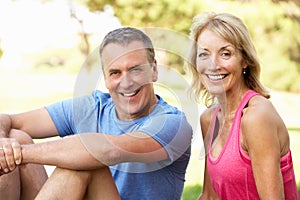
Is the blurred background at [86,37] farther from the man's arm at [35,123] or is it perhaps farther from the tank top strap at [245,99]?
the tank top strap at [245,99]

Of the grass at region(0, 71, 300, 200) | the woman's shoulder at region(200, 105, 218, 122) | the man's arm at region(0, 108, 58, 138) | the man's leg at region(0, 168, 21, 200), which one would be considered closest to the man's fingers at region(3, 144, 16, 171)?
the man's leg at region(0, 168, 21, 200)

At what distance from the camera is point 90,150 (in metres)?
2.26

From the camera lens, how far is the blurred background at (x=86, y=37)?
9877 millimetres

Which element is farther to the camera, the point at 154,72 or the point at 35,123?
the point at 35,123

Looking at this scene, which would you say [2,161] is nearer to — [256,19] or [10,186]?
[10,186]

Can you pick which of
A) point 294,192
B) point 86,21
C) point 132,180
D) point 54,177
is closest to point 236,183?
point 294,192

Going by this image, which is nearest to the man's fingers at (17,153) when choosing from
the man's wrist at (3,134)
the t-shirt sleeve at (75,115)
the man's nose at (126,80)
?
the man's wrist at (3,134)

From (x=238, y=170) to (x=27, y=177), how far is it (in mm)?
848

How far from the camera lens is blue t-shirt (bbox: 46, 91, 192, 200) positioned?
2.42 metres

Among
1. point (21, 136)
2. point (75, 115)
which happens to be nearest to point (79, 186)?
point (21, 136)

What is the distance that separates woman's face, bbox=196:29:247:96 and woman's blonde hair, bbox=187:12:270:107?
2cm

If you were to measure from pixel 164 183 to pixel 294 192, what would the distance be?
51 centimetres

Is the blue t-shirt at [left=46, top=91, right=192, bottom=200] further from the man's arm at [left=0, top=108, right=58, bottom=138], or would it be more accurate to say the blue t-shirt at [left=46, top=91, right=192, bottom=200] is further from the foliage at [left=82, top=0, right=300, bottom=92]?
the foliage at [left=82, top=0, right=300, bottom=92]

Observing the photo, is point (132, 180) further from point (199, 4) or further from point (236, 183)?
point (199, 4)
